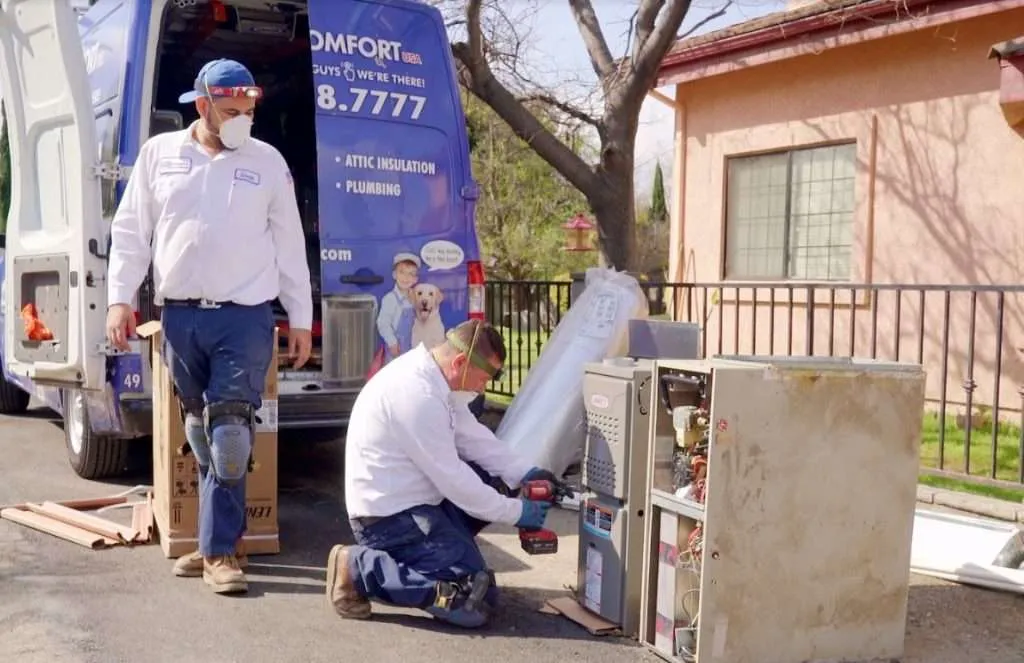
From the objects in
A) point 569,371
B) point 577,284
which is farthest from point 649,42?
point 569,371

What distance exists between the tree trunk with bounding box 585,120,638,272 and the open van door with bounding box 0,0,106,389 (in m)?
4.37

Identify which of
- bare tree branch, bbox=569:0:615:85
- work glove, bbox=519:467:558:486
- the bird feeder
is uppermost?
bare tree branch, bbox=569:0:615:85

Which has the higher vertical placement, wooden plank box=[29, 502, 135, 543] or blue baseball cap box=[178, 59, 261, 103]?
blue baseball cap box=[178, 59, 261, 103]

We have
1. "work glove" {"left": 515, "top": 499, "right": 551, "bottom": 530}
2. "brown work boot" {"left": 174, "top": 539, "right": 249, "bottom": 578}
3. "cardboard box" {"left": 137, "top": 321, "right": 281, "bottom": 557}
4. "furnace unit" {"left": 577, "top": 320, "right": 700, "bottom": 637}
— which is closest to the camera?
"furnace unit" {"left": 577, "top": 320, "right": 700, "bottom": 637}

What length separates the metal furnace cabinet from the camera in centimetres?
377

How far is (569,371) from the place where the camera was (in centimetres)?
692

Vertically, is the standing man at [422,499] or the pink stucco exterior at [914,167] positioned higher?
the pink stucco exterior at [914,167]

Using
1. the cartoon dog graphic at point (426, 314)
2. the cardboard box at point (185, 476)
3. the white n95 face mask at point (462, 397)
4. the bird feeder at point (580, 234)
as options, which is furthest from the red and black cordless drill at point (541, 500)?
the bird feeder at point (580, 234)

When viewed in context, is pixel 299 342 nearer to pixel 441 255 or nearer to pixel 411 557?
pixel 411 557

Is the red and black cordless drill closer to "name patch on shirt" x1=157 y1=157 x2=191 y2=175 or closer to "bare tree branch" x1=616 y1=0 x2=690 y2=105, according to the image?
"name patch on shirt" x1=157 y1=157 x2=191 y2=175

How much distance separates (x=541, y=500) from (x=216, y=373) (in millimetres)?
1478

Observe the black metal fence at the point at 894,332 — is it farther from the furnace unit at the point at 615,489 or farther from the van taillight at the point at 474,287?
the furnace unit at the point at 615,489

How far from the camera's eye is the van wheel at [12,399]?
30.2 feet

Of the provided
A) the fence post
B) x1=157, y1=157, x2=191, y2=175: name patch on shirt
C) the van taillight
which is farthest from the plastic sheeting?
x1=157, y1=157, x2=191, y2=175: name patch on shirt
